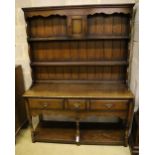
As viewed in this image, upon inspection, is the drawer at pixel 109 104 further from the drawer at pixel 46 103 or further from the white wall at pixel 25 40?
the drawer at pixel 46 103

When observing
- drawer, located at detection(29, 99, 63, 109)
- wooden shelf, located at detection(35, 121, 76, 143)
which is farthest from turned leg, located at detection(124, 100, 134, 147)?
drawer, located at detection(29, 99, 63, 109)

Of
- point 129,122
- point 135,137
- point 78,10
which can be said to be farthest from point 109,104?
point 78,10

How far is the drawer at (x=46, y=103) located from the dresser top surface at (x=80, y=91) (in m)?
0.06

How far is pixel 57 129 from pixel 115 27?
154cm

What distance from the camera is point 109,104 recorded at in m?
2.06

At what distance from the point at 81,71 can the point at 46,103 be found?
25.0 inches

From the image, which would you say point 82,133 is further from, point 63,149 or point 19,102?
point 19,102

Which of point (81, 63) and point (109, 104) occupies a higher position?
point (81, 63)

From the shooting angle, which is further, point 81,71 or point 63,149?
point 81,71

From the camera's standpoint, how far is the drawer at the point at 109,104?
2049 mm

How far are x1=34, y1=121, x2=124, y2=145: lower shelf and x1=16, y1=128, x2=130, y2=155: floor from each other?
6 cm

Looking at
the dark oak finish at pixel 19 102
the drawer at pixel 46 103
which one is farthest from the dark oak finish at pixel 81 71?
the dark oak finish at pixel 19 102

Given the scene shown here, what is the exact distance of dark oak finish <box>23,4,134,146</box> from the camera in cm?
209
